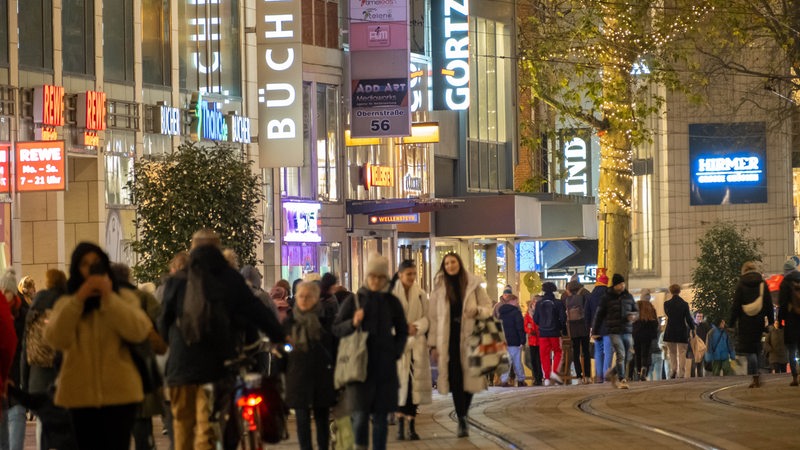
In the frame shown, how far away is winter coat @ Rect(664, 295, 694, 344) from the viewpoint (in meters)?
31.0

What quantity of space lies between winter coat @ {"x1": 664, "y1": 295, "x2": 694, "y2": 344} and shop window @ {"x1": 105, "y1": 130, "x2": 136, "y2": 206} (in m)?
10.1

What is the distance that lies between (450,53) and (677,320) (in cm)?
1702

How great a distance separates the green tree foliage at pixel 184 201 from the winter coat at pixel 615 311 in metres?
5.95

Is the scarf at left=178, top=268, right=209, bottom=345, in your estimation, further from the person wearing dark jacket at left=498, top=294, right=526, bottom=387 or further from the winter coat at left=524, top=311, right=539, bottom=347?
the winter coat at left=524, top=311, right=539, bottom=347

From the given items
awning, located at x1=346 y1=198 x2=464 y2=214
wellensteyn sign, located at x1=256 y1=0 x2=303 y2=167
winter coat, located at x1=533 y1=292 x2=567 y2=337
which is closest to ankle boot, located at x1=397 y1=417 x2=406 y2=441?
winter coat, located at x1=533 y1=292 x2=567 y2=337

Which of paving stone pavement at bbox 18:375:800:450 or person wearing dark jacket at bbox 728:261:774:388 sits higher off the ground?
person wearing dark jacket at bbox 728:261:774:388

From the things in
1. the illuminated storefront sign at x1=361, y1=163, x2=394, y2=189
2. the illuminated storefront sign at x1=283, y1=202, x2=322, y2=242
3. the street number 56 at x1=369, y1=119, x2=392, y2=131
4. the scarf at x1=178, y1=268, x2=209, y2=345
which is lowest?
the scarf at x1=178, y1=268, x2=209, y2=345

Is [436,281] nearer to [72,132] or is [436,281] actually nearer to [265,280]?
[72,132]

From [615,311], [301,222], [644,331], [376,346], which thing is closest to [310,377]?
[376,346]

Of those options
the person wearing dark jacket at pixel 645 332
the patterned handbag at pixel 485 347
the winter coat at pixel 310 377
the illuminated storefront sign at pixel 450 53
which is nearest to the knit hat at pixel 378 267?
the winter coat at pixel 310 377

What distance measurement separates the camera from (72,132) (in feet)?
97.9

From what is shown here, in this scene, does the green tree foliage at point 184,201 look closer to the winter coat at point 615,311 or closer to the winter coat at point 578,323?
the winter coat at point 615,311

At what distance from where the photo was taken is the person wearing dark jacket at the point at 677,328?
3100 centimetres

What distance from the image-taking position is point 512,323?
30531mm
